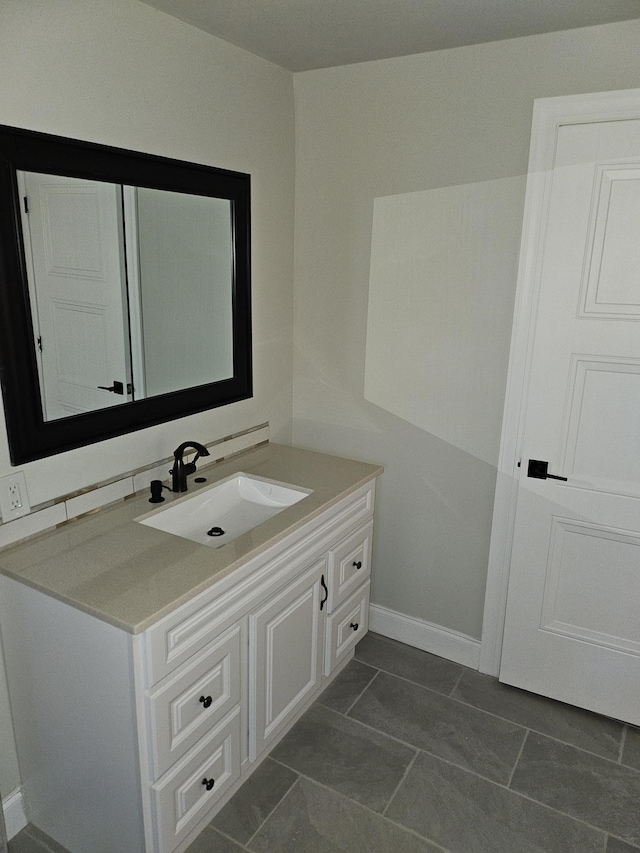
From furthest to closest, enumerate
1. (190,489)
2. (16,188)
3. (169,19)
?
(190,489) → (169,19) → (16,188)

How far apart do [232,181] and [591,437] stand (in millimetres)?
1605

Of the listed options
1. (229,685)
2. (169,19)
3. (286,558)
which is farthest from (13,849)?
(169,19)

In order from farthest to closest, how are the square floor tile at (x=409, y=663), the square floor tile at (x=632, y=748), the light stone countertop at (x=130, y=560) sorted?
the square floor tile at (x=409, y=663) < the square floor tile at (x=632, y=748) < the light stone countertop at (x=130, y=560)

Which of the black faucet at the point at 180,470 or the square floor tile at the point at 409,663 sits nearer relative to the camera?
the black faucet at the point at 180,470

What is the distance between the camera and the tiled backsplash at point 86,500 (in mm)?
1780

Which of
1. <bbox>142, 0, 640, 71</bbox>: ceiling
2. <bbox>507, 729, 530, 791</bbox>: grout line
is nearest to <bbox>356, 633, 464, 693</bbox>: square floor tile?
<bbox>507, 729, 530, 791</bbox>: grout line

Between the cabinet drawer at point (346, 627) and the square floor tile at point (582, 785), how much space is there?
733mm

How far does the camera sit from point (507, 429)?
2410 millimetres

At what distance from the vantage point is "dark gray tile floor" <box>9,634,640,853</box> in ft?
6.31

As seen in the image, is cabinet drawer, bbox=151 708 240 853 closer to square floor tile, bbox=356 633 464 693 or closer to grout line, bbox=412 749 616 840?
grout line, bbox=412 749 616 840

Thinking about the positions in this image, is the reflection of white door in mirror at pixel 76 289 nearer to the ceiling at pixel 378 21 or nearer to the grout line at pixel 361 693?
the ceiling at pixel 378 21

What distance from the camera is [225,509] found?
2311mm

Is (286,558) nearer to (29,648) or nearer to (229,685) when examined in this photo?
(229,685)

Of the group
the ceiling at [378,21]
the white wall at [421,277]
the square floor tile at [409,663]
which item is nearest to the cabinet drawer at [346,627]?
the square floor tile at [409,663]
